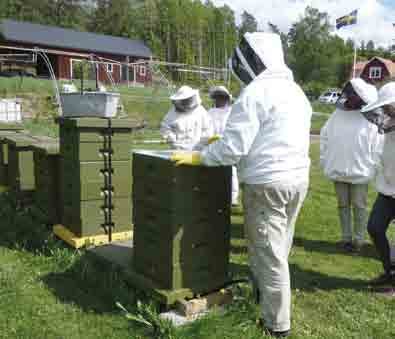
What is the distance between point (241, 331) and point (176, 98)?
11.0 ft

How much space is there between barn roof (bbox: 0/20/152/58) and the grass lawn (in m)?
39.3

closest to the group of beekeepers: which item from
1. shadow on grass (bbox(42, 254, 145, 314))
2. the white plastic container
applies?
shadow on grass (bbox(42, 254, 145, 314))

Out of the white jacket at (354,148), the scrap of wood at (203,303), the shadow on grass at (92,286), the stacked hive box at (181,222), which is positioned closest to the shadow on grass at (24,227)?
the shadow on grass at (92,286)

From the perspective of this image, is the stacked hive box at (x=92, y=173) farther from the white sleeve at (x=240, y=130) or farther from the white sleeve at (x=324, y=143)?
the white sleeve at (x=324, y=143)

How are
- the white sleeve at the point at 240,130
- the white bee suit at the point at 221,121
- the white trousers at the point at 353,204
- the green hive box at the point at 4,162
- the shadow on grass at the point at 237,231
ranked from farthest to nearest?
the green hive box at the point at 4,162 → the white bee suit at the point at 221,121 → the shadow on grass at the point at 237,231 → the white trousers at the point at 353,204 → the white sleeve at the point at 240,130

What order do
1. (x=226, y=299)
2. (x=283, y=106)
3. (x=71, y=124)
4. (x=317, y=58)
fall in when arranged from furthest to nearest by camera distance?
(x=317, y=58) → (x=71, y=124) → (x=226, y=299) → (x=283, y=106)

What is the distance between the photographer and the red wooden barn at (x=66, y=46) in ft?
131

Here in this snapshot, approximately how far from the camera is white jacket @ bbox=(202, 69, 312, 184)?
9.59 ft

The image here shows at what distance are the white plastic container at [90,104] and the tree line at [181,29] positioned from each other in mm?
59072

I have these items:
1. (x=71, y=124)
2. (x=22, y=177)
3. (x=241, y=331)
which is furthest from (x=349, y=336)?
(x=22, y=177)

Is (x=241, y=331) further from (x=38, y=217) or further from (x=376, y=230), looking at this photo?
(x=38, y=217)

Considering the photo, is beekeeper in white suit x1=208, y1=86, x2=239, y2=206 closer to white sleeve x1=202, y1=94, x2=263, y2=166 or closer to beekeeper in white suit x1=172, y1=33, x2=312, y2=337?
beekeeper in white suit x1=172, y1=33, x2=312, y2=337

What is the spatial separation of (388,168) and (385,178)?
0.11 m

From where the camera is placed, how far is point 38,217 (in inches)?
232
